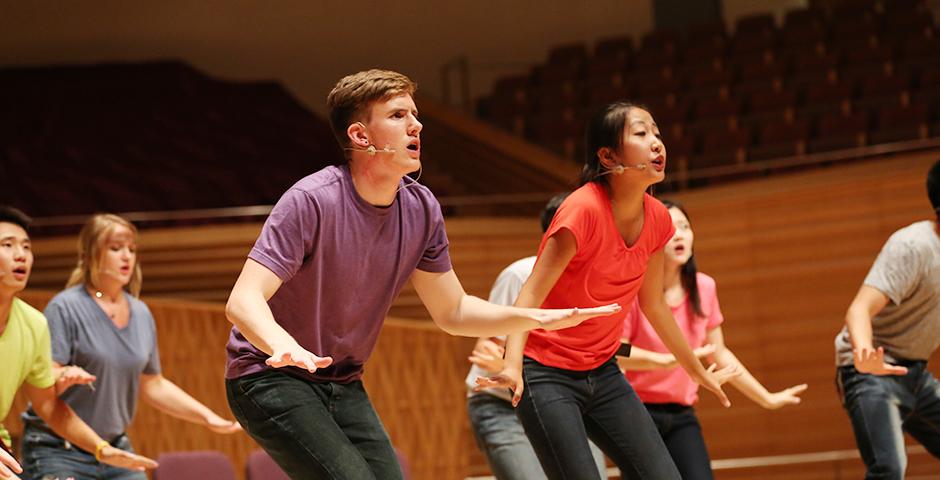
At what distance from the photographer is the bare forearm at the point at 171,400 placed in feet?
13.5

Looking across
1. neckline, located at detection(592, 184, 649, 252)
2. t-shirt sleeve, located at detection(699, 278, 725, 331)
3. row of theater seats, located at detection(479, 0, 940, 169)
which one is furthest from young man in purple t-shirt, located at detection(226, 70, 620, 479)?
row of theater seats, located at detection(479, 0, 940, 169)

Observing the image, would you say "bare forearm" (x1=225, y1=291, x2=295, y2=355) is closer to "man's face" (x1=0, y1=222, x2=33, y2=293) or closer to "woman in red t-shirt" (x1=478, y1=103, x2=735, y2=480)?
"woman in red t-shirt" (x1=478, y1=103, x2=735, y2=480)

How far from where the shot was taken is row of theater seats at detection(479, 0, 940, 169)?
856 centimetres

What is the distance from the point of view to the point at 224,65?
11859mm

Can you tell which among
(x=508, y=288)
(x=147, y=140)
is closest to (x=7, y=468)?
(x=508, y=288)

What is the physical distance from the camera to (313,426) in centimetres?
247

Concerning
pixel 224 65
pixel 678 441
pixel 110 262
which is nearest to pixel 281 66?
pixel 224 65

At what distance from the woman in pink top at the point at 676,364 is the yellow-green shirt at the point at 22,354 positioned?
76.8 inches

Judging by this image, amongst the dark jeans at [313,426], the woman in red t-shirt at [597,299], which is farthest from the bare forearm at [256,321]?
the woman in red t-shirt at [597,299]

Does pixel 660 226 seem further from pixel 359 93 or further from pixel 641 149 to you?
pixel 359 93

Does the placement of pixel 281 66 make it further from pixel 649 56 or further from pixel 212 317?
pixel 212 317

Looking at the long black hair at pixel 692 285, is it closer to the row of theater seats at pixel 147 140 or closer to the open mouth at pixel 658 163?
the open mouth at pixel 658 163

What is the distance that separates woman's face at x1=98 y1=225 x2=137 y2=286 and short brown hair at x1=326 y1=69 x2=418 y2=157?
1.70m

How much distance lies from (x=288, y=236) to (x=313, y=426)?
43 cm
